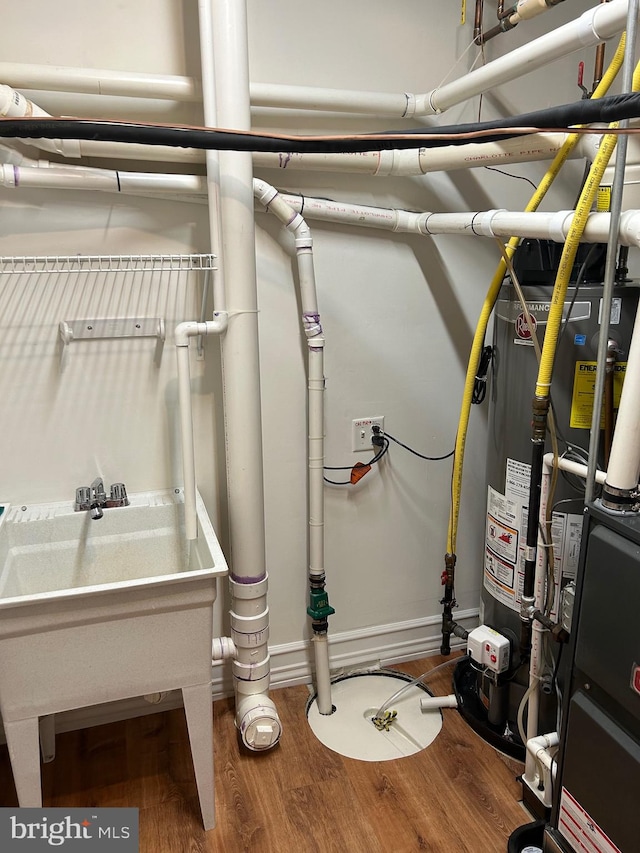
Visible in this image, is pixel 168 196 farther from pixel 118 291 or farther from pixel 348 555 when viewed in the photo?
pixel 348 555

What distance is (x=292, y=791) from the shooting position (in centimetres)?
167

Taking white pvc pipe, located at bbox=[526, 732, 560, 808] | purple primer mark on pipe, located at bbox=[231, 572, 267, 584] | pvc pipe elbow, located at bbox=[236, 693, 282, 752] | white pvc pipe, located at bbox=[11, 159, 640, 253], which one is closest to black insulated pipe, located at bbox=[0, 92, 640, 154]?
white pvc pipe, located at bbox=[11, 159, 640, 253]

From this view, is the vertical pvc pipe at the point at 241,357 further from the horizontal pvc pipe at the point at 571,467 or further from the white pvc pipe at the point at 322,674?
the horizontal pvc pipe at the point at 571,467

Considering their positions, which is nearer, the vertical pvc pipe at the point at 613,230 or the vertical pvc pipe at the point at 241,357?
the vertical pvc pipe at the point at 613,230

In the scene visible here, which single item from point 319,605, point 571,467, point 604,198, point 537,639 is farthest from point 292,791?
point 604,198

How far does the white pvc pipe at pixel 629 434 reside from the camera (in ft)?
3.70

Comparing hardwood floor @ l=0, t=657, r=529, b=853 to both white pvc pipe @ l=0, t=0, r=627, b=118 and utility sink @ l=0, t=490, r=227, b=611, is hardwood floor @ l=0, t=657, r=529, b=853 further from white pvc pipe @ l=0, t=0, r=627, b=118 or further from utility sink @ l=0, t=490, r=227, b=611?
white pvc pipe @ l=0, t=0, r=627, b=118

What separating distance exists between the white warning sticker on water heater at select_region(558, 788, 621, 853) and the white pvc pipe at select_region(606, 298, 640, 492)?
67 centimetres

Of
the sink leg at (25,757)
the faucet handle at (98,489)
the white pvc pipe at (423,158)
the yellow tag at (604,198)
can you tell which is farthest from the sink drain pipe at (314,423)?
the sink leg at (25,757)

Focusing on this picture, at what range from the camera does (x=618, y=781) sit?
117 centimetres

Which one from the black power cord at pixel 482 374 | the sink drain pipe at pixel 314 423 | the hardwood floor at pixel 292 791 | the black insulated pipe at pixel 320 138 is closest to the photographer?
the black insulated pipe at pixel 320 138

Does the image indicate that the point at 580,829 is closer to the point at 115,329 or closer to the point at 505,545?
the point at 505,545

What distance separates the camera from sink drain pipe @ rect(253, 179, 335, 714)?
1652mm

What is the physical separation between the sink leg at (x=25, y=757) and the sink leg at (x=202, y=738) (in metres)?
0.33
